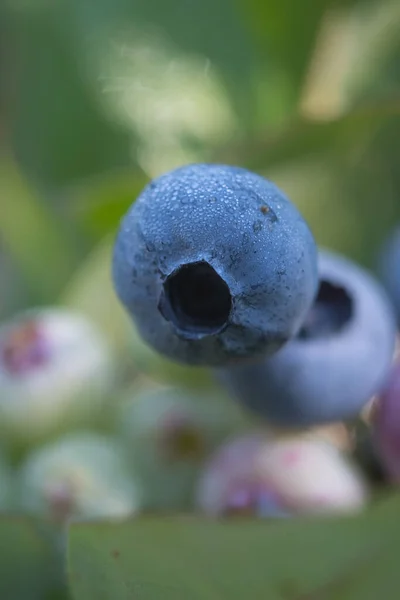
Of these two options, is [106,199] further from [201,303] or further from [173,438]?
[201,303]

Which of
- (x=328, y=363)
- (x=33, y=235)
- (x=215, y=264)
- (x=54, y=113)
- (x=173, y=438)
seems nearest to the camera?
(x=215, y=264)

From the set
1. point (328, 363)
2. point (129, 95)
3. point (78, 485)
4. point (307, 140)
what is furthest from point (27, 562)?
point (129, 95)

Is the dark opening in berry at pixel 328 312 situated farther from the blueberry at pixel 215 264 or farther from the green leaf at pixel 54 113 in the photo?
the green leaf at pixel 54 113

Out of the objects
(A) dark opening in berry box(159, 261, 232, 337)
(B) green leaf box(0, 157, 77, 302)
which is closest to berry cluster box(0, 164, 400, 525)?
(A) dark opening in berry box(159, 261, 232, 337)

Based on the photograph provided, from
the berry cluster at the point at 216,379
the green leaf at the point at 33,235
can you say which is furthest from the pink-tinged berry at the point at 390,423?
the green leaf at the point at 33,235

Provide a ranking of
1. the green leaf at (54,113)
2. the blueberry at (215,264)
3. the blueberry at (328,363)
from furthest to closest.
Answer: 1. the green leaf at (54,113)
2. the blueberry at (328,363)
3. the blueberry at (215,264)

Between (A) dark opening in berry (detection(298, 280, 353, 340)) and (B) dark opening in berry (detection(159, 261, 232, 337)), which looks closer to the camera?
(B) dark opening in berry (detection(159, 261, 232, 337))

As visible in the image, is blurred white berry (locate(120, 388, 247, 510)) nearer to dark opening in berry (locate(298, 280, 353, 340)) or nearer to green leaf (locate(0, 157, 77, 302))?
dark opening in berry (locate(298, 280, 353, 340))
